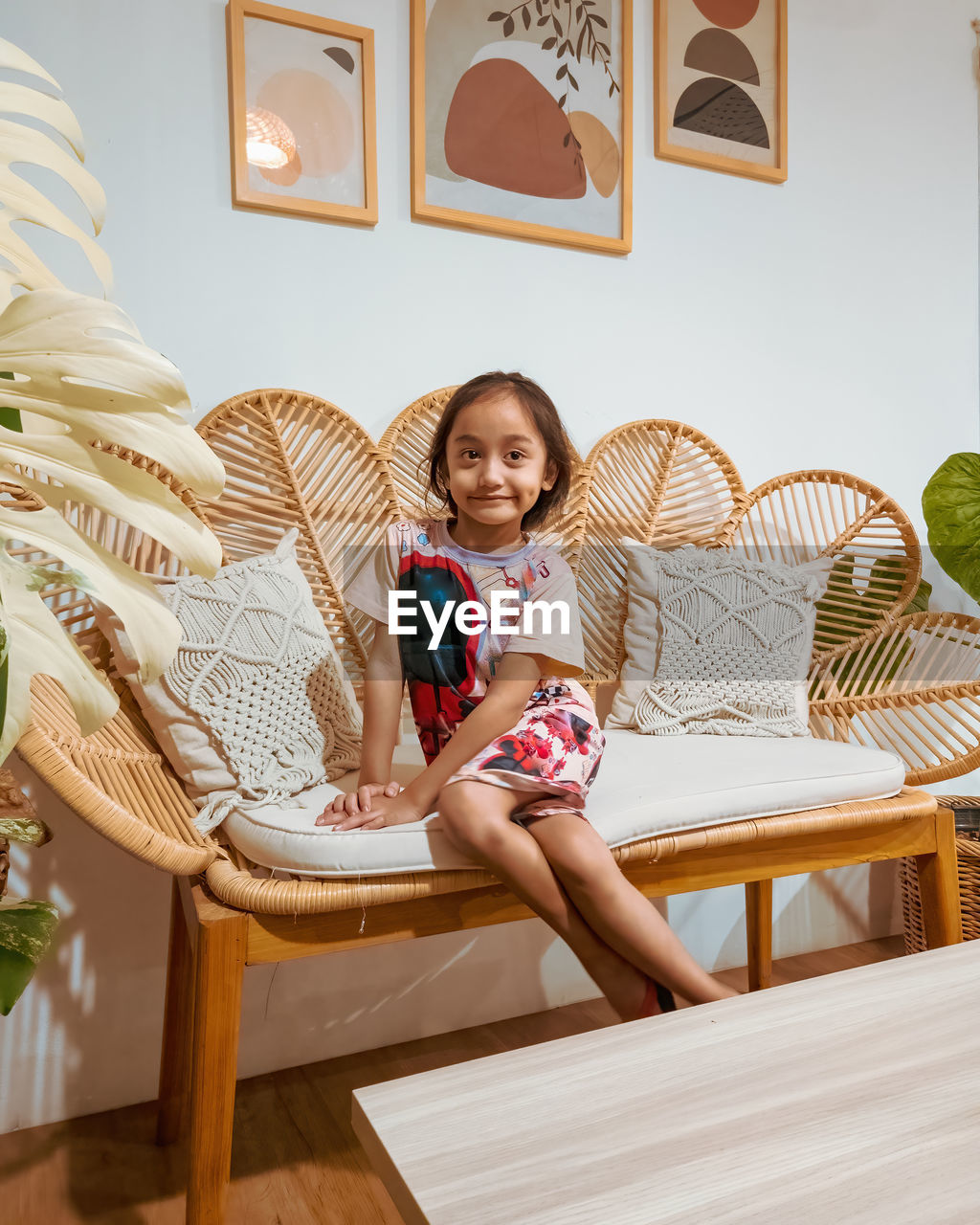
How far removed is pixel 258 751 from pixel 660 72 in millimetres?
1518

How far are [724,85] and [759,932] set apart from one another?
1.67 metres

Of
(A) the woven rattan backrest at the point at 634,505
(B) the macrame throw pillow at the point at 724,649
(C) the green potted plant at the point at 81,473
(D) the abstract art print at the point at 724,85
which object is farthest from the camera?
(D) the abstract art print at the point at 724,85

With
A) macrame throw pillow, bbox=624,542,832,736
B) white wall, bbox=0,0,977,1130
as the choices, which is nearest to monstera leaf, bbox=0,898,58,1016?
white wall, bbox=0,0,977,1130

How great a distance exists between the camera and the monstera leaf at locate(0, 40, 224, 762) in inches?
13.3

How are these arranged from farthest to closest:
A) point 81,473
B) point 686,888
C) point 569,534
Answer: point 569,534, point 686,888, point 81,473

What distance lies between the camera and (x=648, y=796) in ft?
3.58

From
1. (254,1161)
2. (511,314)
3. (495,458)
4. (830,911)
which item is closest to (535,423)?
(495,458)

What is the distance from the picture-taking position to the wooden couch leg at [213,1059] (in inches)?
34.3

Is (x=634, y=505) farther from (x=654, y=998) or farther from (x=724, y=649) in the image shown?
(x=654, y=998)

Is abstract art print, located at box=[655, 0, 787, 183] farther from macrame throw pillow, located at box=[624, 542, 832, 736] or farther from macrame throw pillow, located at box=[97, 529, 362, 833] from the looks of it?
macrame throw pillow, located at box=[97, 529, 362, 833]

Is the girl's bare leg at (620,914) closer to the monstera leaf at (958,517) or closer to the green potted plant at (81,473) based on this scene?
the green potted plant at (81,473)

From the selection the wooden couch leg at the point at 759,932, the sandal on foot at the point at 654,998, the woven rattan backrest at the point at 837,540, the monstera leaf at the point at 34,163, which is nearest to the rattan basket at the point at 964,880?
the wooden couch leg at the point at 759,932

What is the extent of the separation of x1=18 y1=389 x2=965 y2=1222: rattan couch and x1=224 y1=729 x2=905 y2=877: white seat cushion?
0.9 inches

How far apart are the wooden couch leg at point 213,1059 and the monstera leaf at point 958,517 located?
139 centimetres
